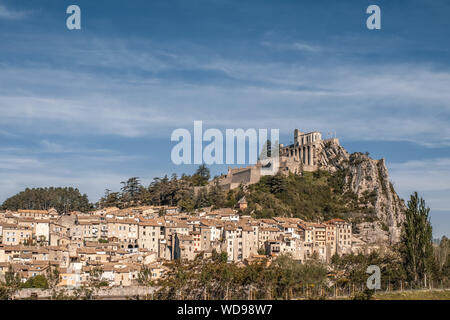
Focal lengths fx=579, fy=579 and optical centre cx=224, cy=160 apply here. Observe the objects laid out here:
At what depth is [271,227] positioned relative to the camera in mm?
77438

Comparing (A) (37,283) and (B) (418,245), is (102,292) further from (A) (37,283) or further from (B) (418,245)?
(B) (418,245)

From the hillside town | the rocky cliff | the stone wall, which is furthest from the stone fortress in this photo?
the stone wall

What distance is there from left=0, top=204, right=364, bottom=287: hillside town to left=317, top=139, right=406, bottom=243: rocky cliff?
538 cm

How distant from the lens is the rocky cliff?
8850 cm

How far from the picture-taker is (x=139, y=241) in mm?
72125

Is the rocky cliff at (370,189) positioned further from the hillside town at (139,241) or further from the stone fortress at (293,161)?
the hillside town at (139,241)

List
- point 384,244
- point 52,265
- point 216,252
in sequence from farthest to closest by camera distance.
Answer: point 384,244
point 216,252
point 52,265

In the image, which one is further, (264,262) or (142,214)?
(142,214)

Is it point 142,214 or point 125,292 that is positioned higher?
point 142,214

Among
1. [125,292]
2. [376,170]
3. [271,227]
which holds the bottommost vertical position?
[125,292]
